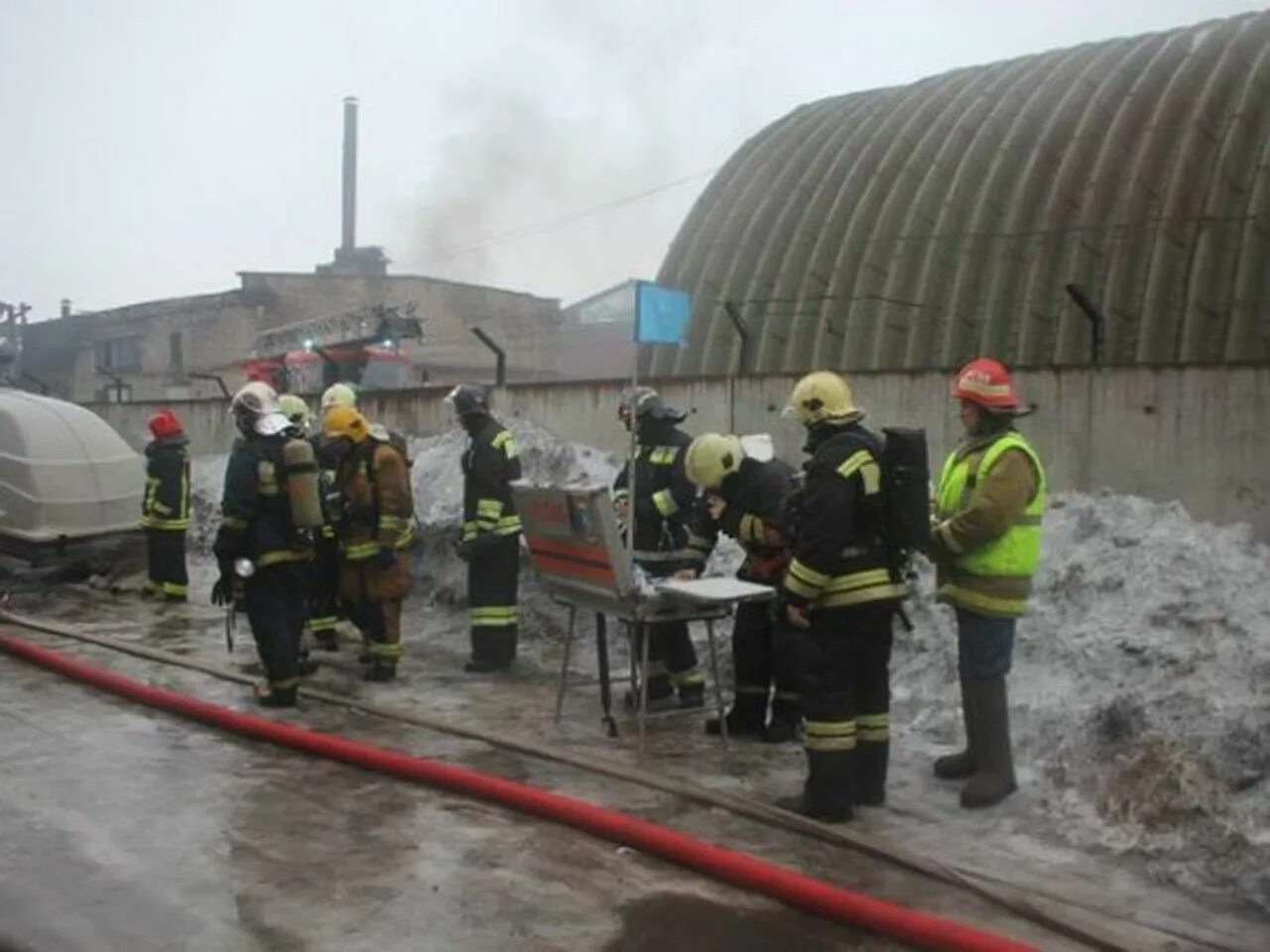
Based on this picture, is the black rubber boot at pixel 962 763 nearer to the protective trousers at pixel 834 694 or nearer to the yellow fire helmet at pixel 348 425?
the protective trousers at pixel 834 694

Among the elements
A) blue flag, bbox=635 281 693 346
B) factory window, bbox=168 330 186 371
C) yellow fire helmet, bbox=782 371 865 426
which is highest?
factory window, bbox=168 330 186 371

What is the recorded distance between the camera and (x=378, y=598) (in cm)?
883

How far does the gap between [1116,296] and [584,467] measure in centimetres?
634

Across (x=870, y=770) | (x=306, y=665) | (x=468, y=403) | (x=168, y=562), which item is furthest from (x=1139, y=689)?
(x=168, y=562)

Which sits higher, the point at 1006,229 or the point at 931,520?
the point at 1006,229

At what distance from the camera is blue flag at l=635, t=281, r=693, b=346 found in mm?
7390

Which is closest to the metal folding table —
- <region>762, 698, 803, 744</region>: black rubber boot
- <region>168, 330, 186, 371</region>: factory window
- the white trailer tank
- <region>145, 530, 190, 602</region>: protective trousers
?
<region>762, 698, 803, 744</region>: black rubber boot

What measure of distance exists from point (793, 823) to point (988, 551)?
150 cm

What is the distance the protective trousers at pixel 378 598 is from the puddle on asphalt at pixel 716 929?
431 centimetres

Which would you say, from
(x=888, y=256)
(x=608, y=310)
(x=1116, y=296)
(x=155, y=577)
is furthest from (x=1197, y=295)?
(x=608, y=310)

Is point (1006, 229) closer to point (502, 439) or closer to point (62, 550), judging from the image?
point (502, 439)

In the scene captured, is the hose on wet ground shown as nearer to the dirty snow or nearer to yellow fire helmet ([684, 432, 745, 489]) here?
the dirty snow

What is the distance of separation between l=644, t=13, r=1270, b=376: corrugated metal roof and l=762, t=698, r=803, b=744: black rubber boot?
642 cm

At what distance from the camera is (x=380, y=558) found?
8703mm
